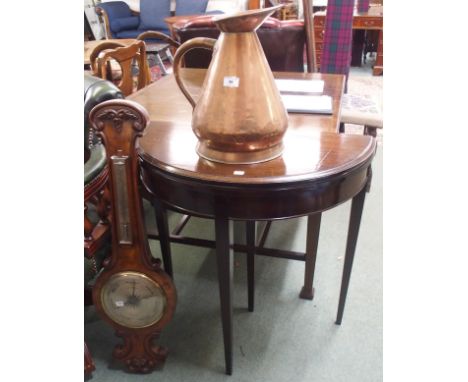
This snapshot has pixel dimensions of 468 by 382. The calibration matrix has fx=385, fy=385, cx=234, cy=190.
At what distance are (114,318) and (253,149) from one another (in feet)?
2.50

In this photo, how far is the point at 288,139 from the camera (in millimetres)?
1104

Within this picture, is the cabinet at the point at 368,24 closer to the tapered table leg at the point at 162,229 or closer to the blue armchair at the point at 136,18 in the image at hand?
the blue armchair at the point at 136,18

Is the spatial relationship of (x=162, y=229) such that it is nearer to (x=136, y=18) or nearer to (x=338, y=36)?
(x=338, y=36)

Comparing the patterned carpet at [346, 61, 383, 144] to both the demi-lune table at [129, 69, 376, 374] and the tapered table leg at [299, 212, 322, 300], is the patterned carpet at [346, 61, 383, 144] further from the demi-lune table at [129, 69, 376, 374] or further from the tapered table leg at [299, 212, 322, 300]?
the demi-lune table at [129, 69, 376, 374]

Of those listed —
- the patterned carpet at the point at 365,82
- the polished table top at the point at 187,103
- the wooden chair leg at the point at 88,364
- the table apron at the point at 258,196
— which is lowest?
the wooden chair leg at the point at 88,364

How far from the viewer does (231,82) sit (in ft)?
2.87

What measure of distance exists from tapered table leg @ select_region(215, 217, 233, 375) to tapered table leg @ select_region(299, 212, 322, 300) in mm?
492

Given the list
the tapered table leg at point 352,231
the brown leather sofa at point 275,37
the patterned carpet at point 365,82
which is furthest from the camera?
the patterned carpet at point 365,82

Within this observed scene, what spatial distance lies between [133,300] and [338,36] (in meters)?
2.65

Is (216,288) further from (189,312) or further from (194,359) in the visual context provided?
(194,359)

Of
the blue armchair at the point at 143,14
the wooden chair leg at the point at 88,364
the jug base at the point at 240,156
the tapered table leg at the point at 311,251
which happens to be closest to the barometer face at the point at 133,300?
the wooden chair leg at the point at 88,364

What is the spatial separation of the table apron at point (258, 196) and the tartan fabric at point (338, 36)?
7.72ft

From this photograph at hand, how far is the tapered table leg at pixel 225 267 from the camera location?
0.99 m

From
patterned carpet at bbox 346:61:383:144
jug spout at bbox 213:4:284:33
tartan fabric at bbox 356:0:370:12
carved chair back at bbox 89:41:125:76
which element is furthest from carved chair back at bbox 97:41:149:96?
tartan fabric at bbox 356:0:370:12
